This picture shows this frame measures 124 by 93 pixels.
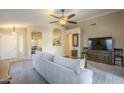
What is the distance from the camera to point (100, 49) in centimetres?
704

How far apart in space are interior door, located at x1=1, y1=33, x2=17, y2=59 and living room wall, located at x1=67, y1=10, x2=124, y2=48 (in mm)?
5297

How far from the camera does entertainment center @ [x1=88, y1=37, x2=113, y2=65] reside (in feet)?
21.2

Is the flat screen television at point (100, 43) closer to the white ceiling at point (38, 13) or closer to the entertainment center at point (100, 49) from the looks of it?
the entertainment center at point (100, 49)

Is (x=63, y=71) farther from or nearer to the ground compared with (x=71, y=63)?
nearer to the ground

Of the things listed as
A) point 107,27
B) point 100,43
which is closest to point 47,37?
point 100,43

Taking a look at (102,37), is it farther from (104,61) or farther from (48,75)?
(48,75)

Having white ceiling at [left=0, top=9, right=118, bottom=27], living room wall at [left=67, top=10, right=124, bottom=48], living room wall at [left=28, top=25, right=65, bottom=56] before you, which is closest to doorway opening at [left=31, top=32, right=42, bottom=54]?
living room wall at [left=28, top=25, right=65, bottom=56]

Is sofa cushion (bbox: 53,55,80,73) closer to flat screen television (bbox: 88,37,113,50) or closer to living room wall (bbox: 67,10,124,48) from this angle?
living room wall (bbox: 67,10,124,48)

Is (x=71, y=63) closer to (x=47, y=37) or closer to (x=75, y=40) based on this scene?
(x=75, y=40)

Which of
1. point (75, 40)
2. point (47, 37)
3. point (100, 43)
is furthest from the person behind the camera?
point (47, 37)

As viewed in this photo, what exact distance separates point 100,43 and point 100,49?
0.95 feet

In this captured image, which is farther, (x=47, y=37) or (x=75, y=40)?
(x=47, y=37)

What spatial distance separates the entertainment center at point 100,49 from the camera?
6464 millimetres
